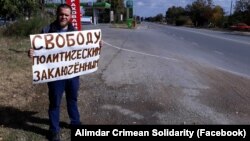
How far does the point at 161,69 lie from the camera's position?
46.6 feet

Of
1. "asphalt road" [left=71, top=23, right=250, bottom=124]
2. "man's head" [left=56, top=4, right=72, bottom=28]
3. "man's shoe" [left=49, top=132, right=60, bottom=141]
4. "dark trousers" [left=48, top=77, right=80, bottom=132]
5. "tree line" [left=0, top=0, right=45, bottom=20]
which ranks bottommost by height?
"asphalt road" [left=71, top=23, right=250, bottom=124]

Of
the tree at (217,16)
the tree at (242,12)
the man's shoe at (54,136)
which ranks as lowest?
the tree at (217,16)

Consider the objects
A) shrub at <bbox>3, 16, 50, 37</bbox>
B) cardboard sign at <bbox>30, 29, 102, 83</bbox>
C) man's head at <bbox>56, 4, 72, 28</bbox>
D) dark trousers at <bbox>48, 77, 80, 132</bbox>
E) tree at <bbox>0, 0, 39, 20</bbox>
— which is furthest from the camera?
tree at <bbox>0, 0, 39, 20</bbox>

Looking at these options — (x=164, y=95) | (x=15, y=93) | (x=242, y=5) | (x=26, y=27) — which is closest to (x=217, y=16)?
(x=242, y=5)

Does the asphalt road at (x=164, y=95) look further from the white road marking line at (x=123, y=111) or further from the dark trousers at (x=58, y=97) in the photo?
the dark trousers at (x=58, y=97)

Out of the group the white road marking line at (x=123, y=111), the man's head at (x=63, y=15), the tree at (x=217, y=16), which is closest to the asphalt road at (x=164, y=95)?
the white road marking line at (x=123, y=111)

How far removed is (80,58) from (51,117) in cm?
99

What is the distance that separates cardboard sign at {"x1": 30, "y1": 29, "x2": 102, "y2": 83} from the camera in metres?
6.36

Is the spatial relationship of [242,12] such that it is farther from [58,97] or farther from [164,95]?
[58,97]

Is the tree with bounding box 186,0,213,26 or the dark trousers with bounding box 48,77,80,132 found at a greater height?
the dark trousers with bounding box 48,77,80,132

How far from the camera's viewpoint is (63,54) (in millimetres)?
6652

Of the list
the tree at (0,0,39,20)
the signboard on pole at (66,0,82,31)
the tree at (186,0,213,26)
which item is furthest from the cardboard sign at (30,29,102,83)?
the tree at (186,0,213,26)

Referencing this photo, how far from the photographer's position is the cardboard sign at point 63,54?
636 centimetres

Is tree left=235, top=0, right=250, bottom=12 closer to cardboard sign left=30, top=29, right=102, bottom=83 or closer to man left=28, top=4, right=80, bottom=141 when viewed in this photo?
cardboard sign left=30, top=29, right=102, bottom=83
